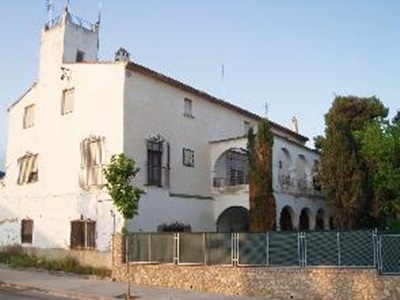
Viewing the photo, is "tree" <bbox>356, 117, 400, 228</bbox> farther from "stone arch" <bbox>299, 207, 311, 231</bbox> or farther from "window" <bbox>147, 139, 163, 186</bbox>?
"window" <bbox>147, 139, 163, 186</bbox>

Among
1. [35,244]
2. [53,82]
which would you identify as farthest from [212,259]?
[53,82]

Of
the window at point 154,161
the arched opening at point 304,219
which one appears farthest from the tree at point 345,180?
the window at point 154,161

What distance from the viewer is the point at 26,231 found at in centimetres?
3081

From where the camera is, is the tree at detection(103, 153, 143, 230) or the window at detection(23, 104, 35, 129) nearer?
the tree at detection(103, 153, 143, 230)

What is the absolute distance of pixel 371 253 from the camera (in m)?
19.0

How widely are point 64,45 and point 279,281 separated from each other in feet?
56.9

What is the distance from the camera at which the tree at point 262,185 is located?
85.2 feet

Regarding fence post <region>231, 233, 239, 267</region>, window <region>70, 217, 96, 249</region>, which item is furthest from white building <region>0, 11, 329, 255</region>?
fence post <region>231, 233, 239, 267</region>

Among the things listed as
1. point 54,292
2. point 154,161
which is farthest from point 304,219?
point 54,292

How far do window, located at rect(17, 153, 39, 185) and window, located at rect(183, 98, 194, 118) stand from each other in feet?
28.2

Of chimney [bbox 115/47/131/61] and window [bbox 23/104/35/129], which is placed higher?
chimney [bbox 115/47/131/61]

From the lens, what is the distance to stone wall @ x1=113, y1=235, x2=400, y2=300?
60.9 feet

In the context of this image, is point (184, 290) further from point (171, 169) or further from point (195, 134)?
point (195, 134)

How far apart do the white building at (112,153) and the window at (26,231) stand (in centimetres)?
6
